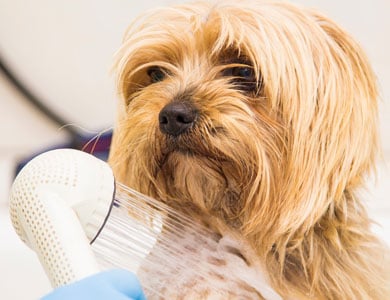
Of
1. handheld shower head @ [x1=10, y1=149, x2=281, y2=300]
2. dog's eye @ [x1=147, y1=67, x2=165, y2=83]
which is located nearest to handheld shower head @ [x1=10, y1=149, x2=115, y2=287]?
handheld shower head @ [x1=10, y1=149, x2=281, y2=300]

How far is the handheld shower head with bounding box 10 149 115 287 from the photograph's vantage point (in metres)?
0.63

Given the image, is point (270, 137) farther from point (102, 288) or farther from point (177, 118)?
point (102, 288)

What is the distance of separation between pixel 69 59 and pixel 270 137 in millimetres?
874

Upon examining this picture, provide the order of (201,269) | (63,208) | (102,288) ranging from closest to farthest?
(102,288)
(63,208)
(201,269)

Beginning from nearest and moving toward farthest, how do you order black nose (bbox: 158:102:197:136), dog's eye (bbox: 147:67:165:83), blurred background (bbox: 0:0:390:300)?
black nose (bbox: 158:102:197:136) < dog's eye (bbox: 147:67:165:83) < blurred background (bbox: 0:0:390:300)

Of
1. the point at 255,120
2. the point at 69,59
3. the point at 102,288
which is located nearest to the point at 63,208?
the point at 102,288

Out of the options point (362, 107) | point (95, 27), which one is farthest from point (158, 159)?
point (95, 27)

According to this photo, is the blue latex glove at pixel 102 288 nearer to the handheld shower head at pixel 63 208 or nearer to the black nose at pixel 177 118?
the handheld shower head at pixel 63 208

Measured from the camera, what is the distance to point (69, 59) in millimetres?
1656

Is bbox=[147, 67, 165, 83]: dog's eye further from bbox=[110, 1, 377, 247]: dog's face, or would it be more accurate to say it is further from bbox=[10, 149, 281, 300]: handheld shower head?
bbox=[10, 149, 281, 300]: handheld shower head

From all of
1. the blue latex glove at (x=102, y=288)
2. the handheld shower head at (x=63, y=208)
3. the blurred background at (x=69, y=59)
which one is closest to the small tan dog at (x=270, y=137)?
the handheld shower head at (x=63, y=208)

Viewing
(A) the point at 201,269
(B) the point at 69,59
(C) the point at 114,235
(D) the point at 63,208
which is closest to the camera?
(D) the point at 63,208

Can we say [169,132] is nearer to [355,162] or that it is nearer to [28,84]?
[355,162]

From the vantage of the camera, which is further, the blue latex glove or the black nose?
the black nose
